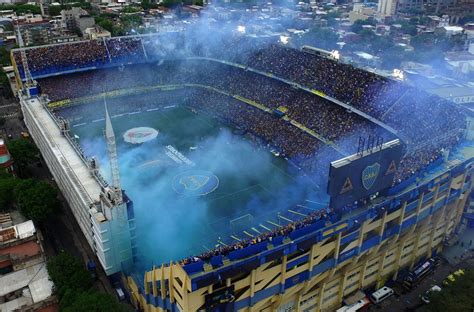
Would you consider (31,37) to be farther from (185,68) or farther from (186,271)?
(186,271)

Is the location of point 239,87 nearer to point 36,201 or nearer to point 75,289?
point 36,201

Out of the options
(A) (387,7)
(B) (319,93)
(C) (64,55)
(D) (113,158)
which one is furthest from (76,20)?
(A) (387,7)

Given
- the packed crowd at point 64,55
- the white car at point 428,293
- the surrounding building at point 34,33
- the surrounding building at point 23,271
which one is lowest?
the white car at point 428,293

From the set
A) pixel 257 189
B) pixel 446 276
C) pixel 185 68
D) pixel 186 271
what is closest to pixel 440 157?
pixel 446 276

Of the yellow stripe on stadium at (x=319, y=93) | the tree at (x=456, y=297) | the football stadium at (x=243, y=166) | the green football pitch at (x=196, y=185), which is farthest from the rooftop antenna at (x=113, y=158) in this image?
the yellow stripe on stadium at (x=319, y=93)

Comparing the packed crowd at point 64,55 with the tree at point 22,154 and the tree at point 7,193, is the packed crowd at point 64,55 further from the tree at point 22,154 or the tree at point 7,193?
the tree at point 7,193

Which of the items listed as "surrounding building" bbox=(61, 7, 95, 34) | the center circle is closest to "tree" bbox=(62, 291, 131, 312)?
the center circle

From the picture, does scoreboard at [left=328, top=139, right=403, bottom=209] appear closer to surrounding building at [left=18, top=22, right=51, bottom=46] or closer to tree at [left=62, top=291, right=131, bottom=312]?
tree at [left=62, top=291, right=131, bottom=312]
